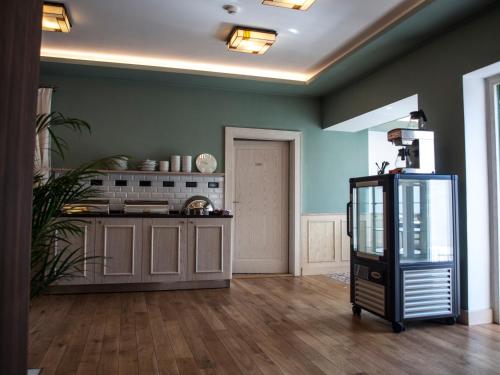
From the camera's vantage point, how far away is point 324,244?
6.21 meters

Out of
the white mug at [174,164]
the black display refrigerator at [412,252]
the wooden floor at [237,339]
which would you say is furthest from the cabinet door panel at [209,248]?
the black display refrigerator at [412,252]

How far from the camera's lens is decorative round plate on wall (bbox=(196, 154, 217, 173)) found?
5.64 metres

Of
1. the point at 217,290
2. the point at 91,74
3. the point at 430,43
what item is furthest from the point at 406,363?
the point at 91,74

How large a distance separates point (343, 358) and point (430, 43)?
3.12 meters

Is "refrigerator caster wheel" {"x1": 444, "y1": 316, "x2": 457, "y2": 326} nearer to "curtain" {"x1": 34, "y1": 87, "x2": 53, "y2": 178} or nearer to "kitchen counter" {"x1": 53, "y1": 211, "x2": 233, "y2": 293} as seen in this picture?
"kitchen counter" {"x1": 53, "y1": 211, "x2": 233, "y2": 293}

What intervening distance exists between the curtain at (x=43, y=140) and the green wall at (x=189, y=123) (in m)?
0.20

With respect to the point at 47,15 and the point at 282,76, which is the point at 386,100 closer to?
the point at 282,76

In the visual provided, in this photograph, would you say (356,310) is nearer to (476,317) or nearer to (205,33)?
(476,317)

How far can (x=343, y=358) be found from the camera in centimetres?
274

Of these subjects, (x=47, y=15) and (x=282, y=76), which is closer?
(x=47, y=15)

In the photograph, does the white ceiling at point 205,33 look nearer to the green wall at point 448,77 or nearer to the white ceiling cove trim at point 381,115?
the green wall at point 448,77

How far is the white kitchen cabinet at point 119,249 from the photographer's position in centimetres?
471

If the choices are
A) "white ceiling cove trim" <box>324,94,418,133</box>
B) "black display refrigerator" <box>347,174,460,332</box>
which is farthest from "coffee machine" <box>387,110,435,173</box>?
"white ceiling cove trim" <box>324,94,418,133</box>

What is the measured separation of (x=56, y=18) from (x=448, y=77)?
12.2ft
